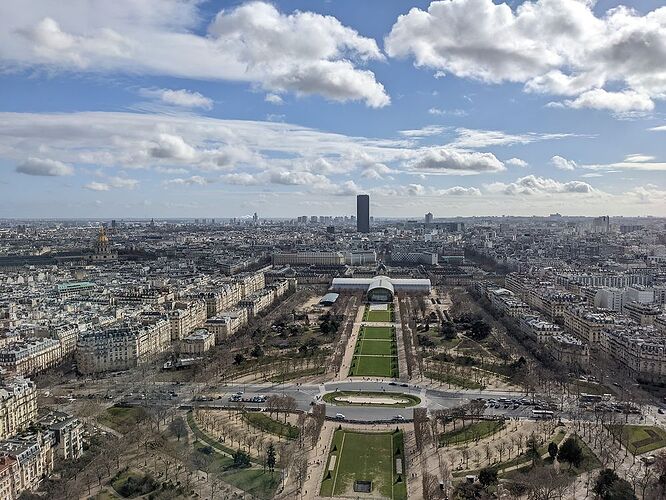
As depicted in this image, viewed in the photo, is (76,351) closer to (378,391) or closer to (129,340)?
(129,340)

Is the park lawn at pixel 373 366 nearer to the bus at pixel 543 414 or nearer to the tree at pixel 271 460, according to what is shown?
the bus at pixel 543 414

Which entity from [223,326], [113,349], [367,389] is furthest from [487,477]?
[223,326]

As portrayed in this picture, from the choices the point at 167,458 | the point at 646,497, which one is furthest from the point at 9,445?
the point at 646,497

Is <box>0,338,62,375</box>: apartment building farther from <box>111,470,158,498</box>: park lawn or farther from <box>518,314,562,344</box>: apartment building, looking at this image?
<box>518,314,562,344</box>: apartment building

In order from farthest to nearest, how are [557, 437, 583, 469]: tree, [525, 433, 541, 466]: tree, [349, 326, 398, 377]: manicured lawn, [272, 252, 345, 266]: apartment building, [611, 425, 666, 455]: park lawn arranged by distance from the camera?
[272, 252, 345, 266]: apartment building
[349, 326, 398, 377]: manicured lawn
[611, 425, 666, 455]: park lawn
[525, 433, 541, 466]: tree
[557, 437, 583, 469]: tree

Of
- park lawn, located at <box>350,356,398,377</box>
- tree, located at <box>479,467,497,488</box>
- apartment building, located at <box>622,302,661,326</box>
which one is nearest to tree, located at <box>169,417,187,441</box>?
park lawn, located at <box>350,356,398,377</box>

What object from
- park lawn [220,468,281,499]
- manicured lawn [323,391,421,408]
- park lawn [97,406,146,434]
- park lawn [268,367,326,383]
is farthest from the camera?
park lawn [268,367,326,383]

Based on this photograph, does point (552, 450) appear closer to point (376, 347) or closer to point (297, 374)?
point (297, 374)

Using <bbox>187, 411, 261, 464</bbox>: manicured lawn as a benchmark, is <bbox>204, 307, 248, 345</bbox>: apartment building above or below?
above
